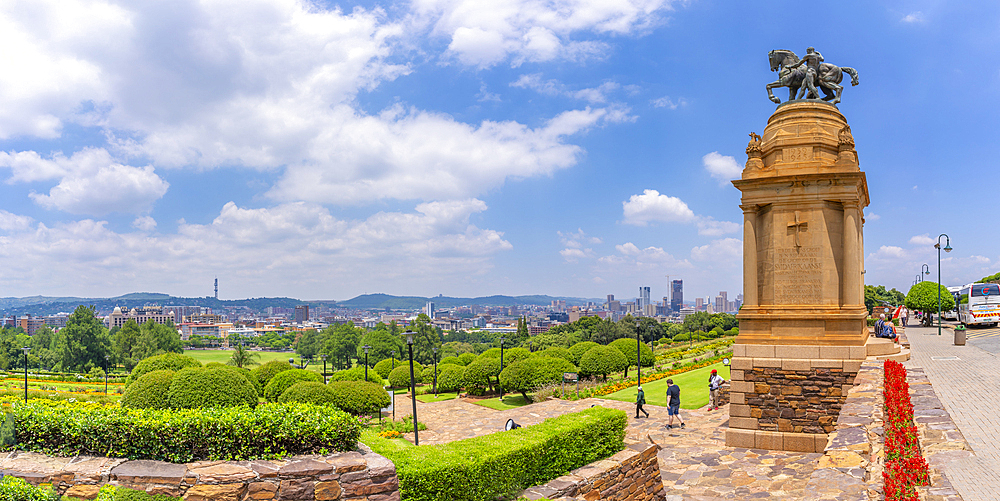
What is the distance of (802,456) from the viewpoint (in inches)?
470

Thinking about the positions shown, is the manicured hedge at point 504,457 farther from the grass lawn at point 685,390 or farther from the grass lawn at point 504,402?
the grass lawn at point 504,402

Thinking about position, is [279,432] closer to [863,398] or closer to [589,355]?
[863,398]

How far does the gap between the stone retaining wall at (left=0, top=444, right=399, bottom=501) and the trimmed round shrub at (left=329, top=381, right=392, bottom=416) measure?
1750 cm

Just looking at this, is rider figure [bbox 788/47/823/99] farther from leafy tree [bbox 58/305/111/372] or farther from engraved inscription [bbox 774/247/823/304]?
leafy tree [bbox 58/305/111/372]

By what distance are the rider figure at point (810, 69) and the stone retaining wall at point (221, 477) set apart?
14115 millimetres

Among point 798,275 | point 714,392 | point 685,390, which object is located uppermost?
point 798,275

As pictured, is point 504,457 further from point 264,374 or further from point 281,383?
point 264,374

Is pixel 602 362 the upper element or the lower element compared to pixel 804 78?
lower

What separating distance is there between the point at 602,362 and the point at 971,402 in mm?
20595

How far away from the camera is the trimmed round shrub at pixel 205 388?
19344 mm

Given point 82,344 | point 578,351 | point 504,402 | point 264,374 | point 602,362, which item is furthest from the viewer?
point 82,344

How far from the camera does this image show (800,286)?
13164 mm

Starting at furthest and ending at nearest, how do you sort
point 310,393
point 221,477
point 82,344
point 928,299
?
point 82,344 → point 928,299 → point 310,393 → point 221,477

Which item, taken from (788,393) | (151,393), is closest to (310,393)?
(151,393)
